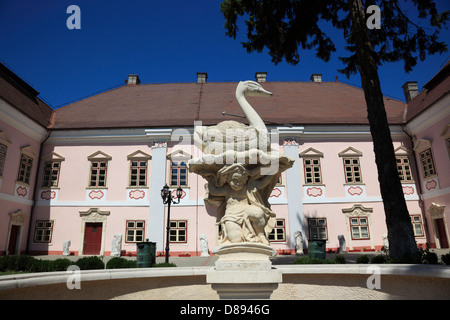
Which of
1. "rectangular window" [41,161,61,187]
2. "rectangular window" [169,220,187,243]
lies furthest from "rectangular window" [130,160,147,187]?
"rectangular window" [41,161,61,187]

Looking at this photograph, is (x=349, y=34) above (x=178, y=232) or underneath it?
above

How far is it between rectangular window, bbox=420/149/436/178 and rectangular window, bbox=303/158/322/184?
20.9 feet

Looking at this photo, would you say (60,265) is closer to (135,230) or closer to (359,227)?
(135,230)

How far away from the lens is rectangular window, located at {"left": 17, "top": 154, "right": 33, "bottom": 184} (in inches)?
692

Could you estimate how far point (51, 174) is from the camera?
62.1 feet

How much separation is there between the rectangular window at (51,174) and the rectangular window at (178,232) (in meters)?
7.92

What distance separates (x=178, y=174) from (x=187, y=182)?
780 millimetres

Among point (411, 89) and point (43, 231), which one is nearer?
point (43, 231)

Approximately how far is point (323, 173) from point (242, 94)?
16.0m

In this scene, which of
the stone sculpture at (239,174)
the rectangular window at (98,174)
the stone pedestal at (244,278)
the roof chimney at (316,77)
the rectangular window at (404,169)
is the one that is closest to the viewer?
Result: the stone pedestal at (244,278)

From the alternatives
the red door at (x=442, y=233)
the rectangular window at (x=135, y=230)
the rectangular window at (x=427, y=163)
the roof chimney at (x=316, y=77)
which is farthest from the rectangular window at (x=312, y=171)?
the roof chimney at (x=316, y=77)

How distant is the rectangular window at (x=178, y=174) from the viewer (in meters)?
18.8

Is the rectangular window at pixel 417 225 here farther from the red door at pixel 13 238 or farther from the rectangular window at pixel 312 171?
the red door at pixel 13 238

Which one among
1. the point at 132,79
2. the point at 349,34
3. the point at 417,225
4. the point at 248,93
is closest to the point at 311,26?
A: the point at 349,34
